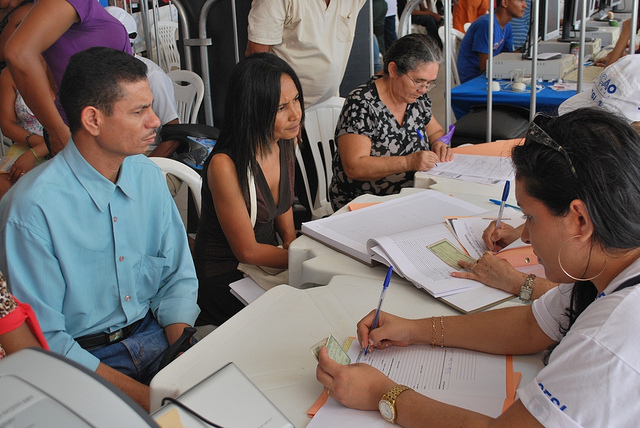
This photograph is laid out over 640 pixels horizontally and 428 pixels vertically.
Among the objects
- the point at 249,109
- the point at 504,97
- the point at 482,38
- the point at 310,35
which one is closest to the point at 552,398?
the point at 249,109

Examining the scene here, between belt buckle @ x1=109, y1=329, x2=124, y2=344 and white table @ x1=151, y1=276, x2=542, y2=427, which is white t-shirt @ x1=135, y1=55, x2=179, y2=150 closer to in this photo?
belt buckle @ x1=109, y1=329, x2=124, y2=344

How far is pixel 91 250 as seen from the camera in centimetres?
143

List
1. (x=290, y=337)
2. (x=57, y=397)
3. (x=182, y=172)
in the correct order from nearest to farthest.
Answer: (x=57, y=397) → (x=290, y=337) → (x=182, y=172)

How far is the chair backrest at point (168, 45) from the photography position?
5.23 meters

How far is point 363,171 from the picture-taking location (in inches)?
96.2

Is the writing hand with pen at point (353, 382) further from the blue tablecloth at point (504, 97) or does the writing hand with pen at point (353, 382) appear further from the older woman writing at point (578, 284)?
the blue tablecloth at point (504, 97)

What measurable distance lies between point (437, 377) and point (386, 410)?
0.51ft

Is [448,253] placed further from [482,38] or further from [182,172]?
[482,38]

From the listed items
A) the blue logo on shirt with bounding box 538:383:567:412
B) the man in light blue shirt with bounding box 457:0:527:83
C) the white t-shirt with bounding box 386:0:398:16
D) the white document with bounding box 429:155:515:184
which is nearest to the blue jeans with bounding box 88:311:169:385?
the blue logo on shirt with bounding box 538:383:567:412

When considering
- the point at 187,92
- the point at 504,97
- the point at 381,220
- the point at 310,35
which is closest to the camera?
the point at 381,220

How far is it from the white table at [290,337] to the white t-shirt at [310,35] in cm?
183

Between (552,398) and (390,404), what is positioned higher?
(552,398)

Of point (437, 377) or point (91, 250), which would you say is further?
point (91, 250)

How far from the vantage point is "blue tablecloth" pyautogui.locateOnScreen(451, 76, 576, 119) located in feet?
10.2
